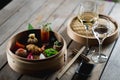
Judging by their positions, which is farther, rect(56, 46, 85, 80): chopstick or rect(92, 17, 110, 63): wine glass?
rect(92, 17, 110, 63): wine glass

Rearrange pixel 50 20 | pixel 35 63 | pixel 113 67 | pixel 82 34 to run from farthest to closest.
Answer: pixel 50 20, pixel 82 34, pixel 113 67, pixel 35 63

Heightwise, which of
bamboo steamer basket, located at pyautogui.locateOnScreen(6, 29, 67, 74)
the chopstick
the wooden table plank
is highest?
bamboo steamer basket, located at pyautogui.locateOnScreen(6, 29, 67, 74)

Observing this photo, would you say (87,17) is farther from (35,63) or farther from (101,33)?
(35,63)

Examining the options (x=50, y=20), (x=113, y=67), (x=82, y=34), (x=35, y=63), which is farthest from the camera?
(x=50, y=20)

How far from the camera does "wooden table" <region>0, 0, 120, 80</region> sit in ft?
4.07

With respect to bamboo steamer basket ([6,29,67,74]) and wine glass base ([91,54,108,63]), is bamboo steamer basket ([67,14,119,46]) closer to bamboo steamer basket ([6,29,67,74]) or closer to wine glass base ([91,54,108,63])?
wine glass base ([91,54,108,63])

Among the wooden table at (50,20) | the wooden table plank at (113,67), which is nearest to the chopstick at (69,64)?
the wooden table at (50,20)

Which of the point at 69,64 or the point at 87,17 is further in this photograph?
the point at 87,17

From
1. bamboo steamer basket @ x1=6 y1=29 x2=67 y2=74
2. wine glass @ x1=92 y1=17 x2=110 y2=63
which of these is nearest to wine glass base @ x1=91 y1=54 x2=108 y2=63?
wine glass @ x1=92 y1=17 x2=110 y2=63

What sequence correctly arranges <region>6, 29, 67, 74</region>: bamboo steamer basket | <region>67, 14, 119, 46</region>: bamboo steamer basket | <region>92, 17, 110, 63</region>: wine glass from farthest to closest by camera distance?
1. <region>67, 14, 119, 46</region>: bamboo steamer basket
2. <region>92, 17, 110, 63</region>: wine glass
3. <region>6, 29, 67, 74</region>: bamboo steamer basket

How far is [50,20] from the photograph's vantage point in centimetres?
169

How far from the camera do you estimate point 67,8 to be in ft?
6.06

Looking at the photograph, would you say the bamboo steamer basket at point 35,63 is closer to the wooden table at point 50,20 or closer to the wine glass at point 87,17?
the wooden table at point 50,20

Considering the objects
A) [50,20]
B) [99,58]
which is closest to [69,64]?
[99,58]
